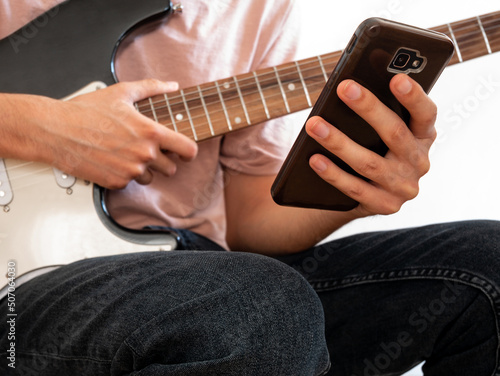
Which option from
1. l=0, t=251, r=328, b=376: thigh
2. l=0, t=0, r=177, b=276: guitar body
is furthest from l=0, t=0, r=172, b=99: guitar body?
l=0, t=251, r=328, b=376: thigh

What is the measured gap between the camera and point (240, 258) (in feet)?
1.67

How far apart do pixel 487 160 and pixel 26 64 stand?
1130mm

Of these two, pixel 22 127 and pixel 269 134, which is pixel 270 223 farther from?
pixel 22 127

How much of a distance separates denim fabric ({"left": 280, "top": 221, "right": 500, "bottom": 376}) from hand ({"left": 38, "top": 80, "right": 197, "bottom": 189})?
0.96ft

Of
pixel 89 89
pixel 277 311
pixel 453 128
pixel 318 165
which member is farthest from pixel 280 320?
pixel 453 128

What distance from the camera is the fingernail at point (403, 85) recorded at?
0.52 meters

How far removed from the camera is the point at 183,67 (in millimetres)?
841

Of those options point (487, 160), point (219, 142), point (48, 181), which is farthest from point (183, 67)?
point (487, 160)

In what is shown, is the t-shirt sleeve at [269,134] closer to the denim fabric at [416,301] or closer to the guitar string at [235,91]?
the guitar string at [235,91]

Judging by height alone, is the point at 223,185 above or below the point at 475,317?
below

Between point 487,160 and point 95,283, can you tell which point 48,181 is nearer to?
point 95,283

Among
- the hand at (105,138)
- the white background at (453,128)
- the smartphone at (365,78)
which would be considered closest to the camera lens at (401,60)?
the smartphone at (365,78)

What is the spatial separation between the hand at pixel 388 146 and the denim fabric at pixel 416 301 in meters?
0.09

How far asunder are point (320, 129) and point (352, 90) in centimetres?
5
